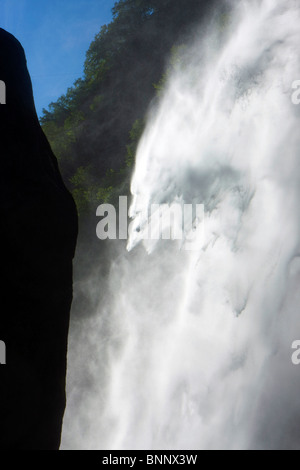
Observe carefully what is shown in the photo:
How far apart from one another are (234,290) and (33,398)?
7632mm

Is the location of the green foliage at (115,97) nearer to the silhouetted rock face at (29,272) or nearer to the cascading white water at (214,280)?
the cascading white water at (214,280)

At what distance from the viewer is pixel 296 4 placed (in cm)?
1507

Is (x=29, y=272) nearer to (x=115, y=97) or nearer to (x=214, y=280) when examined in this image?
(x=214, y=280)

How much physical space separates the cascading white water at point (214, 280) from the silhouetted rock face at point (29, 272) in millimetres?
4715

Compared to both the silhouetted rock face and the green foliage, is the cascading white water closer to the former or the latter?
the green foliage

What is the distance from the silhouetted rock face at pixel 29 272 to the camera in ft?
18.8

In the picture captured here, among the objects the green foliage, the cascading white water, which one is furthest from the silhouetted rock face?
the green foliage

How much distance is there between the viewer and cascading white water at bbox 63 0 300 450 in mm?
9469

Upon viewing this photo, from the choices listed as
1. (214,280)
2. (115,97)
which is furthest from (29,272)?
(115,97)

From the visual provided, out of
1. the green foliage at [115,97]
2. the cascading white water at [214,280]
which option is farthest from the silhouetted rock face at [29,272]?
the green foliage at [115,97]

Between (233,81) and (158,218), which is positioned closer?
(233,81)

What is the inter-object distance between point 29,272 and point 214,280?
8.33 metres
